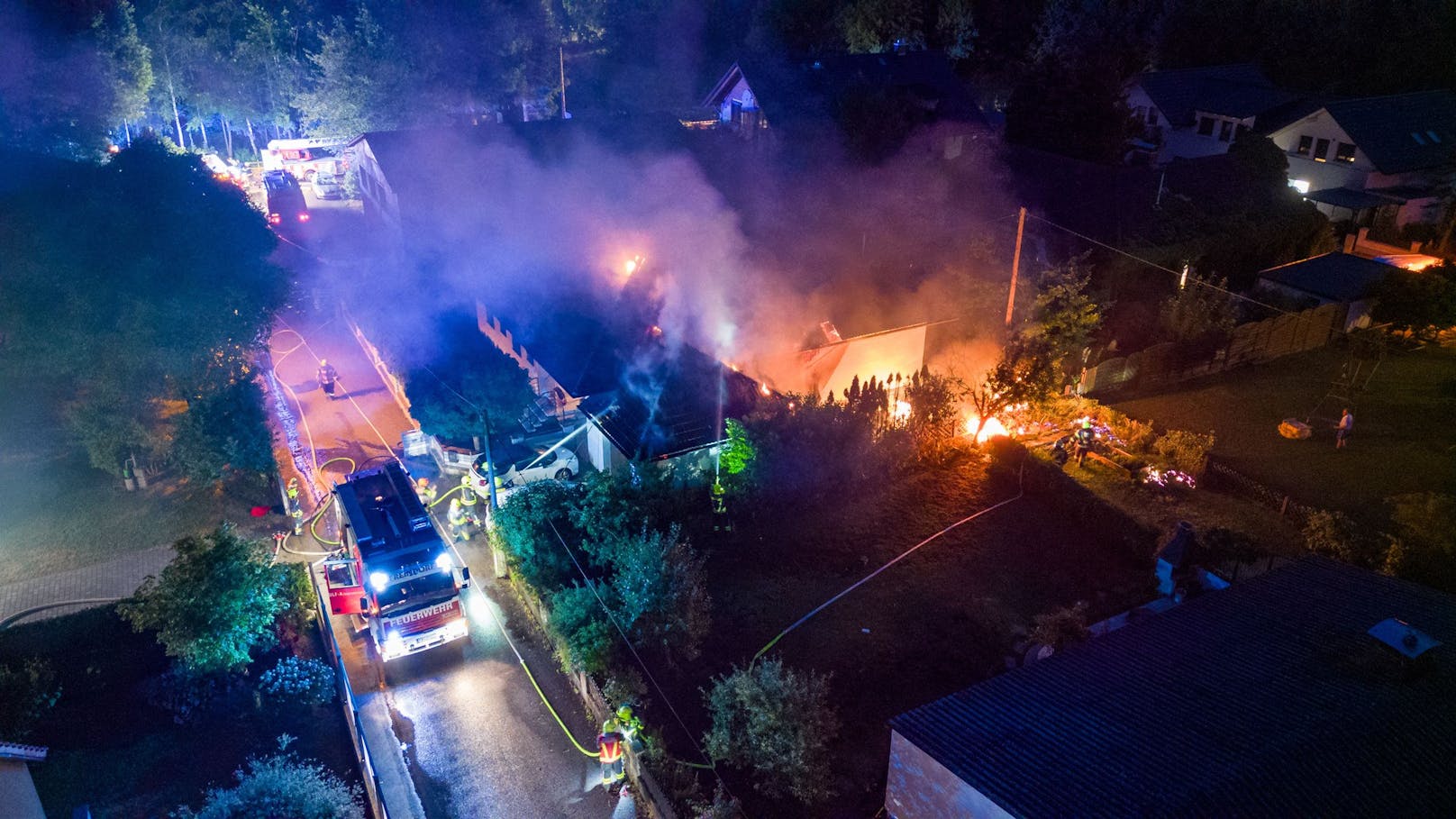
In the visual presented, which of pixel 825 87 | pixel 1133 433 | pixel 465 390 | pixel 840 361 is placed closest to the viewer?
pixel 1133 433

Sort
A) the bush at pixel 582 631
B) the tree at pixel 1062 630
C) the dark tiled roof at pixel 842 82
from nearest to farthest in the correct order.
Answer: the bush at pixel 582 631 → the tree at pixel 1062 630 → the dark tiled roof at pixel 842 82

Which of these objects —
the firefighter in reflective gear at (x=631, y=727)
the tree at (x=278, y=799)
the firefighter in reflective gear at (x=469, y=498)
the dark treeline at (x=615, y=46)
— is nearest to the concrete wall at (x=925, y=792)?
the firefighter in reflective gear at (x=631, y=727)

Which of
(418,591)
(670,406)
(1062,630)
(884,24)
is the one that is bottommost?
(1062,630)

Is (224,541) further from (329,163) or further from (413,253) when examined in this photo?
(329,163)

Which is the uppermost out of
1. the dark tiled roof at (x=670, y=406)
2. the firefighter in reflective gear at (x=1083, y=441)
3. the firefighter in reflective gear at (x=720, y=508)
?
the dark tiled roof at (x=670, y=406)

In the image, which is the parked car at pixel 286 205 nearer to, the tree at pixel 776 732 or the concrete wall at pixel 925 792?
the tree at pixel 776 732

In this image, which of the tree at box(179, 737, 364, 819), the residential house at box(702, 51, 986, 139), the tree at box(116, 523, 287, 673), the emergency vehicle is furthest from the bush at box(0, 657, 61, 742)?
the emergency vehicle

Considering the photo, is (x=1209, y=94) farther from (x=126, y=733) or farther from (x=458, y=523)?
(x=126, y=733)

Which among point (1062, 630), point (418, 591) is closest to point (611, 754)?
point (418, 591)
